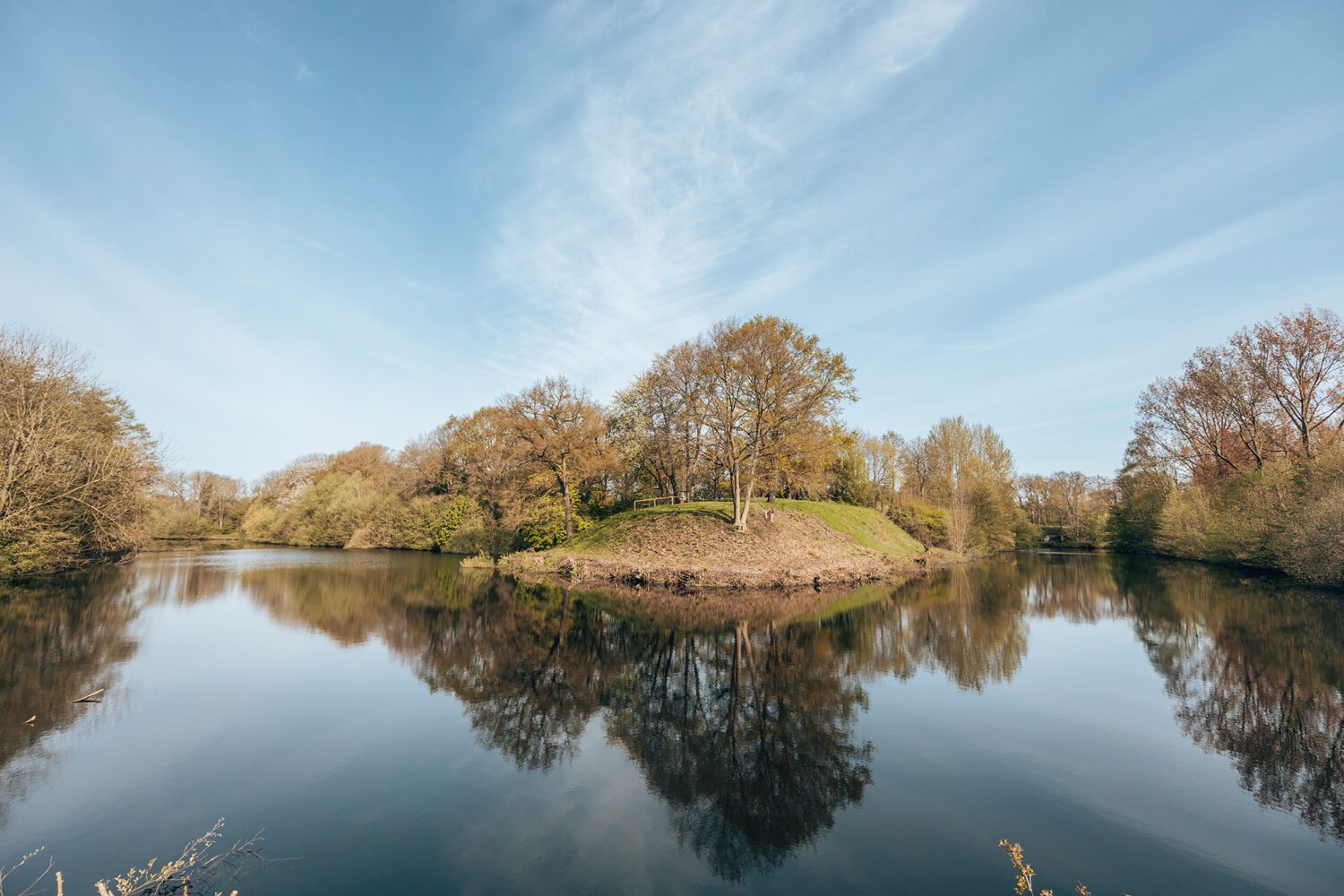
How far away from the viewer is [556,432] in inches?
1437

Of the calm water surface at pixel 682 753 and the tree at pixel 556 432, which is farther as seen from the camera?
the tree at pixel 556 432

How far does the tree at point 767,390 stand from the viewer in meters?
29.3

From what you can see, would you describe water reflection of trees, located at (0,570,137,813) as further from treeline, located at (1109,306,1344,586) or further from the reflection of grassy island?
treeline, located at (1109,306,1344,586)

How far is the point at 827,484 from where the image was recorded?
171 ft

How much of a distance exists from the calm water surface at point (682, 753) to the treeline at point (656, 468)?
51.9 ft

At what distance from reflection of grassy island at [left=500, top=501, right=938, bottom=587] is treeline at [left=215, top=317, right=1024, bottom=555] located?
1889 mm

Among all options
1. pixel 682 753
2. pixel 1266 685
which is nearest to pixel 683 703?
pixel 682 753

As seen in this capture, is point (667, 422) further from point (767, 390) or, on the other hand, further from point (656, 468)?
point (767, 390)

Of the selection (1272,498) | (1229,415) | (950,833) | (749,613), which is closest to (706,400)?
(749,613)

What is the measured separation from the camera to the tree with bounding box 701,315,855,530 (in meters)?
29.3

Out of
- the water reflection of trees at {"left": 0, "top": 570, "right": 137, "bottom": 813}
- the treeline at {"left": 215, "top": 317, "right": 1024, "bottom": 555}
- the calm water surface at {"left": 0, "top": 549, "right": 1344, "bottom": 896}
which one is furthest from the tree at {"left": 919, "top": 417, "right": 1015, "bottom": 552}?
the water reflection of trees at {"left": 0, "top": 570, "right": 137, "bottom": 813}

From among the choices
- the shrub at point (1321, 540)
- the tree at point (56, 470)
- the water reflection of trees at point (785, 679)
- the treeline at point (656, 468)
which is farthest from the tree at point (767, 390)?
the tree at point (56, 470)

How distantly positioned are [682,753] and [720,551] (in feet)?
70.5

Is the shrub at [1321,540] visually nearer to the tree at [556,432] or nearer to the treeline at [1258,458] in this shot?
the treeline at [1258,458]
